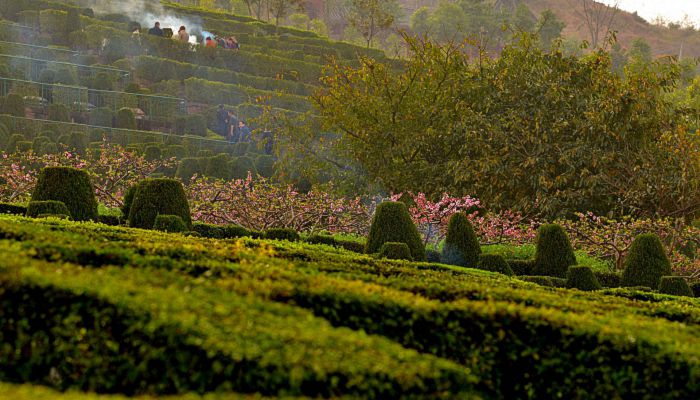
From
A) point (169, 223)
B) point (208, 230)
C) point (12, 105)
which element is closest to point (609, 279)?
point (208, 230)

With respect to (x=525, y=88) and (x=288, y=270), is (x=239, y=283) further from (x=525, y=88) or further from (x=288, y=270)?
(x=525, y=88)

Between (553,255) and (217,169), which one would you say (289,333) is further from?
(217,169)

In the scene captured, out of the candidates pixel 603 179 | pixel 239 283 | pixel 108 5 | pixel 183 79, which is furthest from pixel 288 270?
pixel 108 5

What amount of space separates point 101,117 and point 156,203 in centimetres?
1918

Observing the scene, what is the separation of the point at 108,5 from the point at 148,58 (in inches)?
810

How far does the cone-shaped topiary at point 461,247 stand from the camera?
626 inches

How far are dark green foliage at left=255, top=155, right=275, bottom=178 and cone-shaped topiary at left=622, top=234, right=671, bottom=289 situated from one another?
1707cm

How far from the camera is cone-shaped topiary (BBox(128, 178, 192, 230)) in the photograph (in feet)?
50.4

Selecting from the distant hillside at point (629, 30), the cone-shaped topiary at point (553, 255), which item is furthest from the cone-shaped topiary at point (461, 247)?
the distant hillside at point (629, 30)

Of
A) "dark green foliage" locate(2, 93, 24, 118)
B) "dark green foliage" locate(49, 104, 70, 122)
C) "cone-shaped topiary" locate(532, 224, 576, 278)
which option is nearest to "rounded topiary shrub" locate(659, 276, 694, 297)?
"cone-shaped topiary" locate(532, 224, 576, 278)

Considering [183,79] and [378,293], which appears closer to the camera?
[378,293]

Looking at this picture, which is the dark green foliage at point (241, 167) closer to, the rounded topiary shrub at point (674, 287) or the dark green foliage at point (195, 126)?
the dark green foliage at point (195, 126)

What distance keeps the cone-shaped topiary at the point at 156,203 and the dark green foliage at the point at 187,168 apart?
1142 centimetres

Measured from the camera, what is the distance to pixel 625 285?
15570 millimetres
